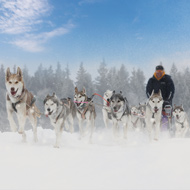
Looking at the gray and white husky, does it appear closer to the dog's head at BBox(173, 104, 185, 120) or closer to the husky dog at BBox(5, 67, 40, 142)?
the husky dog at BBox(5, 67, 40, 142)

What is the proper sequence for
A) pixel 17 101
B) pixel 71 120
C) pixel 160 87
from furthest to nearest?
pixel 71 120, pixel 160 87, pixel 17 101

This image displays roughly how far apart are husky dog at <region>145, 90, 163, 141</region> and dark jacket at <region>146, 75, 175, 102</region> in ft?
2.38

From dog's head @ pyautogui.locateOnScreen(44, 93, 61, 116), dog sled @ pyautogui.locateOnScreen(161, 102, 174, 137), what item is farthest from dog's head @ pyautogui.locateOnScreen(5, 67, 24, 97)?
dog sled @ pyautogui.locateOnScreen(161, 102, 174, 137)

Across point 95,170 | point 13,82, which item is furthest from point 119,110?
point 95,170

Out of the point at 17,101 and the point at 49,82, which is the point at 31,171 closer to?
the point at 17,101

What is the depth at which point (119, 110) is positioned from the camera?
7.12 m

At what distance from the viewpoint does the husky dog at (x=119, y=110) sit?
7014mm

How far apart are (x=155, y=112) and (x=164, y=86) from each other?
1156 millimetres

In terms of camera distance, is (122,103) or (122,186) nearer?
(122,186)

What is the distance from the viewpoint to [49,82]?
6147 centimetres

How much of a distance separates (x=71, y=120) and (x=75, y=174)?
5.52 meters

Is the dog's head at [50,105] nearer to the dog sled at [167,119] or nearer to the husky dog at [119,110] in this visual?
the husky dog at [119,110]

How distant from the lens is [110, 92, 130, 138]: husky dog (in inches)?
276

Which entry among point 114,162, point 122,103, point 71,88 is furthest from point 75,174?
point 71,88
